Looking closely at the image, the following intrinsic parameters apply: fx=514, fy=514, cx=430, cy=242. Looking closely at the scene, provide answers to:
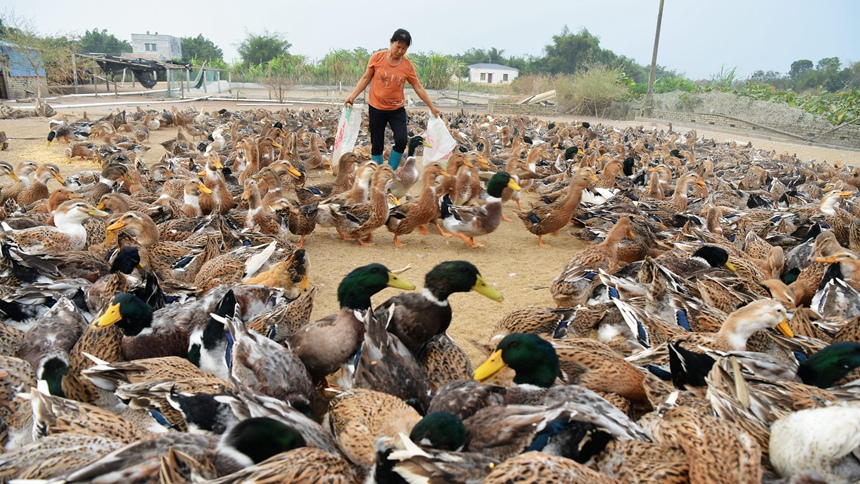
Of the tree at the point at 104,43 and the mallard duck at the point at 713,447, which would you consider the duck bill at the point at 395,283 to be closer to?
the mallard duck at the point at 713,447

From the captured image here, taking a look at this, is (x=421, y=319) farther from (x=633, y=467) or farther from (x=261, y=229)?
(x=261, y=229)

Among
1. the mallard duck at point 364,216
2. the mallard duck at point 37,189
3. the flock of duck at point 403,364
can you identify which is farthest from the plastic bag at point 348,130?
the mallard duck at point 37,189

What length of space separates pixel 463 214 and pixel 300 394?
14.6ft

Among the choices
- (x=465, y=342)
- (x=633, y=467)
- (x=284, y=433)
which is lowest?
(x=465, y=342)

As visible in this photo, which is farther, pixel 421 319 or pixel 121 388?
pixel 421 319

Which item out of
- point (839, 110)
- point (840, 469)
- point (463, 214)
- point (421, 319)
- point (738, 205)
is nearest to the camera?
point (840, 469)

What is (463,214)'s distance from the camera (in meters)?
7.02

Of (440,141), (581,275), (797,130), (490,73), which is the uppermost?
(490,73)

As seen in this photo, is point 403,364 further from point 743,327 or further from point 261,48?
point 261,48

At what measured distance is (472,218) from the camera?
696 centimetres

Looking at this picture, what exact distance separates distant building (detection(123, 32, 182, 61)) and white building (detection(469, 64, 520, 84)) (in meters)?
55.9

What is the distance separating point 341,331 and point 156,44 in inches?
4966

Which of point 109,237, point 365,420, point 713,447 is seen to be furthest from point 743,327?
point 109,237

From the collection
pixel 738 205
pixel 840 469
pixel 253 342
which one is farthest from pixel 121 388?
pixel 738 205
